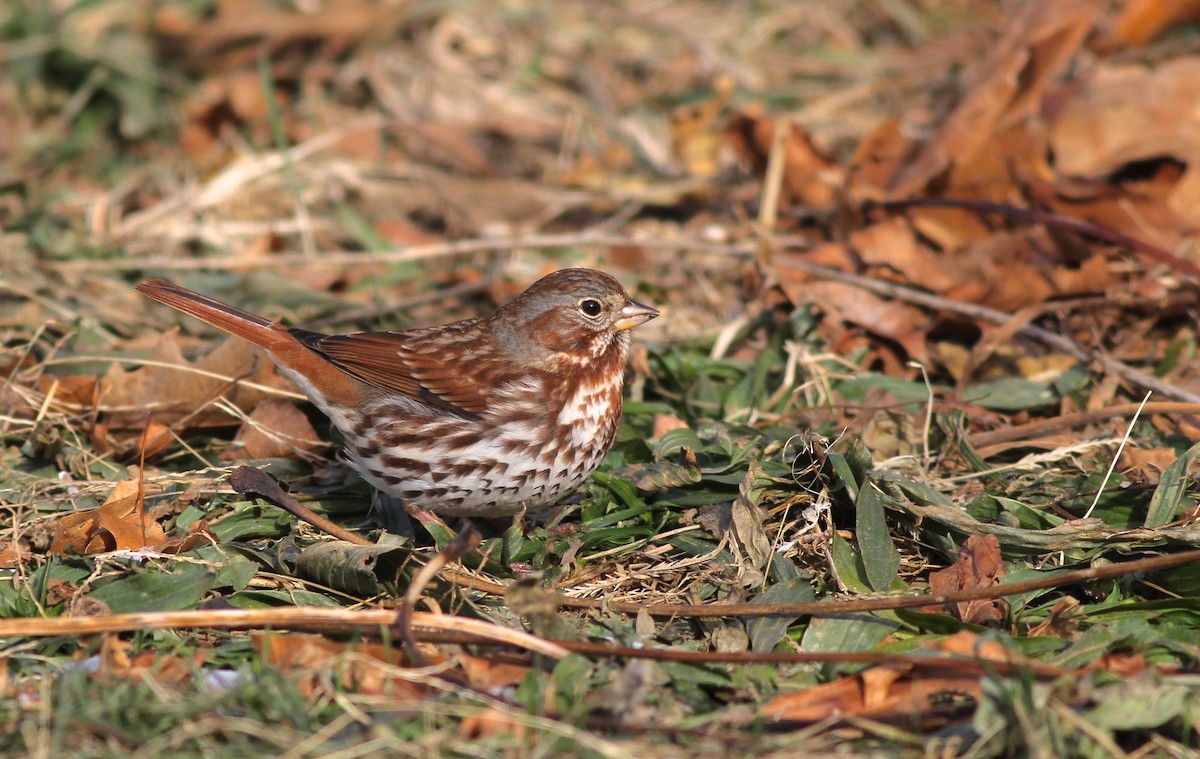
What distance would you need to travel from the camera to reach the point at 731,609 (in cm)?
358

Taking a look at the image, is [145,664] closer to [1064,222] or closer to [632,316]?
[632,316]

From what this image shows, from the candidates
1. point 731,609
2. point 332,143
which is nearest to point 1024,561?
point 731,609

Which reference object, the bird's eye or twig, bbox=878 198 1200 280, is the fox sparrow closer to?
the bird's eye

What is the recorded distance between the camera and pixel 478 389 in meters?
4.33

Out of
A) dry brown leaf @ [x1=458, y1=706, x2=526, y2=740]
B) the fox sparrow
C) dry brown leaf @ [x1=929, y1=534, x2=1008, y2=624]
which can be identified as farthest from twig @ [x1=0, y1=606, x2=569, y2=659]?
dry brown leaf @ [x1=929, y1=534, x2=1008, y2=624]

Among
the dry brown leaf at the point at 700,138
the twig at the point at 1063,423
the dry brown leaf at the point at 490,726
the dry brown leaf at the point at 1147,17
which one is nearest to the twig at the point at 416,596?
the dry brown leaf at the point at 490,726

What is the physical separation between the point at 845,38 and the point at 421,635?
629 centimetres

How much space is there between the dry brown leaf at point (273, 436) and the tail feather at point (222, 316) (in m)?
0.37

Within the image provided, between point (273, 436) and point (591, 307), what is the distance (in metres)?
1.37

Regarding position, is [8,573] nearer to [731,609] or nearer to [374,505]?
[374,505]

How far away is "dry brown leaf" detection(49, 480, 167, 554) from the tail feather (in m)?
0.82

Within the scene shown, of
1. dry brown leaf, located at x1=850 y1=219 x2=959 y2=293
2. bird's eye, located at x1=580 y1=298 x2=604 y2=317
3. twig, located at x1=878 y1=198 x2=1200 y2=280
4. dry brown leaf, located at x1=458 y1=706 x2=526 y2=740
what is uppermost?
twig, located at x1=878 y1=198 x2=1200 y2=280

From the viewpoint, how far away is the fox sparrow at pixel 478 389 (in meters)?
4.17

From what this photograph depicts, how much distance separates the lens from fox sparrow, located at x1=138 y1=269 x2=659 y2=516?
13.7 feet
